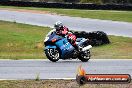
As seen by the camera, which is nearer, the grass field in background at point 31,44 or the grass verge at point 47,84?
the grass verge at point 47,84

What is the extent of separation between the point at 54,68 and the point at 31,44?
37.5 ft

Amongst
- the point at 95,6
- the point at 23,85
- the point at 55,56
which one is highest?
the point at 23,85

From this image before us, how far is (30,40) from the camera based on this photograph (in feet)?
91.7

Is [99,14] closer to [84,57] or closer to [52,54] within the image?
[84,57]

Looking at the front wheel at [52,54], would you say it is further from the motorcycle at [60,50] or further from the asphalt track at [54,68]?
the asphalt track at [54,68]

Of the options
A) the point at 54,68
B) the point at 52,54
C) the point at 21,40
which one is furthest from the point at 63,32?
the point at 21,40

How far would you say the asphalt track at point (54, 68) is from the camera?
13.5 m

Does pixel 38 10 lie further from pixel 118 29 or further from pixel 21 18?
pixel 118 29

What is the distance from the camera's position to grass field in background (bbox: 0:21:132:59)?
928 inches

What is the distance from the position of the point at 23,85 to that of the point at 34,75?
204cm

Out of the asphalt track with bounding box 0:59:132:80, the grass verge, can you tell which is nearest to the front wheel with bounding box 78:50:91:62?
the asphalt track with bounding box 0:59:132:80

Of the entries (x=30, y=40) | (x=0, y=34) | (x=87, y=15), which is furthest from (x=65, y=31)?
(x=87, y=15)

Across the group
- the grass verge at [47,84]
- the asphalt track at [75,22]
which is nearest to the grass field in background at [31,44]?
the asphalt track at [75,22]

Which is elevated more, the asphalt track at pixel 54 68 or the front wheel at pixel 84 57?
the asphalt track at pixel 54 68
